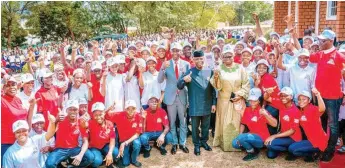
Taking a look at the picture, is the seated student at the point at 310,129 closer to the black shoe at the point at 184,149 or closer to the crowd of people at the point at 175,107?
the crowd of people at the point at 175,107

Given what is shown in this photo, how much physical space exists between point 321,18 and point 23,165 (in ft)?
35.4

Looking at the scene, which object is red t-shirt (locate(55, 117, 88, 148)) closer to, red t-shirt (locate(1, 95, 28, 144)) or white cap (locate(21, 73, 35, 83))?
red t-shirt (locate(1, 95, 28, 144))

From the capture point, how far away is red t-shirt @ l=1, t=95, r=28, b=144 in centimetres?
488

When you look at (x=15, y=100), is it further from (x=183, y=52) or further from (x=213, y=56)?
(x=213, y=56)

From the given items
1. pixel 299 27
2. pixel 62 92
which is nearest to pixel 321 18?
pixel 299 27

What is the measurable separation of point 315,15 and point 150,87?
8828 millimetres

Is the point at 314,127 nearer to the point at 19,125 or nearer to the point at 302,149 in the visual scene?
the point at 302,149

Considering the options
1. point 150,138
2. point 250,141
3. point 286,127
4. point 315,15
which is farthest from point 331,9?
point 150,138

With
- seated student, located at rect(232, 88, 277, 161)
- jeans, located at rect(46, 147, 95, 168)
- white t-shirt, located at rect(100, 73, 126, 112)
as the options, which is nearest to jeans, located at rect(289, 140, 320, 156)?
seated student, located at rect(232, 88, 277, 161)

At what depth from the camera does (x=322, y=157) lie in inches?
219

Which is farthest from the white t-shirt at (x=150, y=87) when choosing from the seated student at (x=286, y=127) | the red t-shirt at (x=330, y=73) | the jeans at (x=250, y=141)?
the red t-shirt at (x=330, y=73)

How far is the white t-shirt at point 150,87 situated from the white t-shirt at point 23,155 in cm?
214

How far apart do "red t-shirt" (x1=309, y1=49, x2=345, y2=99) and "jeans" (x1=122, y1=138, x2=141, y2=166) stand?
3041mm

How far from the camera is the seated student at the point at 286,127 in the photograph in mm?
5633
